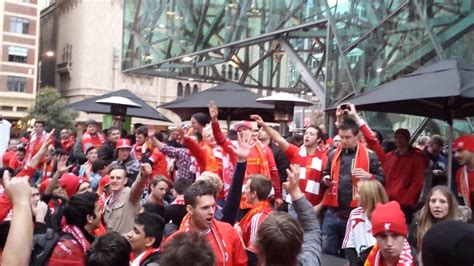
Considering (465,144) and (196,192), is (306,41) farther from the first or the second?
(196,192)

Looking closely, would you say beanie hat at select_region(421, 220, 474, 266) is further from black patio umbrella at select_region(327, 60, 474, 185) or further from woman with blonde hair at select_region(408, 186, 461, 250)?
black patio umbrella at select_region(327, 60, 474, 185)

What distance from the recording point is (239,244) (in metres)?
4.55

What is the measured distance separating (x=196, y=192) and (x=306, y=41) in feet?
66.4

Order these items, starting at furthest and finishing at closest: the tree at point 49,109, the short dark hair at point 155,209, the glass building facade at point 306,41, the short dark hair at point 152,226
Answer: the tree at point 49,109 < the glass building facade at point 306,41 < the short dark hair at point 155,209 < the short dark hair at point 152,226

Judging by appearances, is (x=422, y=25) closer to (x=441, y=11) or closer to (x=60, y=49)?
(x=441, y=11)

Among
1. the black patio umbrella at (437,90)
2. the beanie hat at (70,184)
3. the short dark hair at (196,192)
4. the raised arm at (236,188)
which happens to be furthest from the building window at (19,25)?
the short dark hair at (196,192)

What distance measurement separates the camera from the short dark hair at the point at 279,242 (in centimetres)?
310

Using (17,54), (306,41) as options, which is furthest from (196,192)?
(17,54)

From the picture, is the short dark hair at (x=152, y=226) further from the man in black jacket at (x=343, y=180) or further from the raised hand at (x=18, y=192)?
the man in black jacket at (x=343, y=180)

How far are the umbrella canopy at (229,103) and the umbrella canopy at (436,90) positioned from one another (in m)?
4.60

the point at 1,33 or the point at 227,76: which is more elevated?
the point at 1,33

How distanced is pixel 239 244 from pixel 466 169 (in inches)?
144

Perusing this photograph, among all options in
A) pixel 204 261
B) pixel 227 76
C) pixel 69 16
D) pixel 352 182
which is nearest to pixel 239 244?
pixel 204 261

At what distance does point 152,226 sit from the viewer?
15.8ft
